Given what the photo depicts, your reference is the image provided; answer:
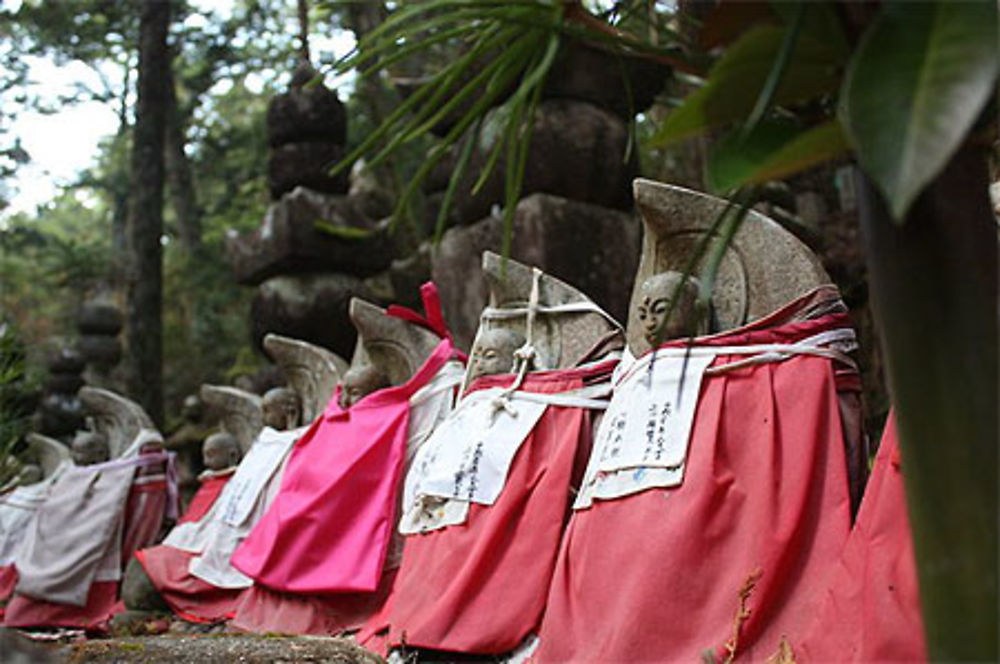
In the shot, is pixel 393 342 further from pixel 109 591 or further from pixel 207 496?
pixel 109 591

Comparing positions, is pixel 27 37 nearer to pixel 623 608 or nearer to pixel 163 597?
pixel 163 597

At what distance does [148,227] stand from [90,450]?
2.76 metres

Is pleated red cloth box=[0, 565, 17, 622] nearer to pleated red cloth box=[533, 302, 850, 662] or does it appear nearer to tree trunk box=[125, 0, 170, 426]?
tree trunk box=[125, 0, 170, 426]

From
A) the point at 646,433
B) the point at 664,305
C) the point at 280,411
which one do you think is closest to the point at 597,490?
the point at 646,433

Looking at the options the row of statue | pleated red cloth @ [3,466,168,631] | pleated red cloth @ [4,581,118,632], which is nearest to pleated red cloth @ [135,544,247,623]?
the row of statue

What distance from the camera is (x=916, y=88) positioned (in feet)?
3.16

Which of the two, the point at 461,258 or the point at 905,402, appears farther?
the point at 461,258

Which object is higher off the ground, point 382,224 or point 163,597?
point 382,224

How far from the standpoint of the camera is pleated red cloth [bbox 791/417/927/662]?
229cm

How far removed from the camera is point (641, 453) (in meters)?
3.41

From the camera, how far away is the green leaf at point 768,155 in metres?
1.09

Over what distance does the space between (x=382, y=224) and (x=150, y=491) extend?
275 cm

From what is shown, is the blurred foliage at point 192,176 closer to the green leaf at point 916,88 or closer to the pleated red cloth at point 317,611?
the pleated red cloth at point 317,611

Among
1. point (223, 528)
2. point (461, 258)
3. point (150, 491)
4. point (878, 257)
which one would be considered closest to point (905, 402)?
point (878, 257)
